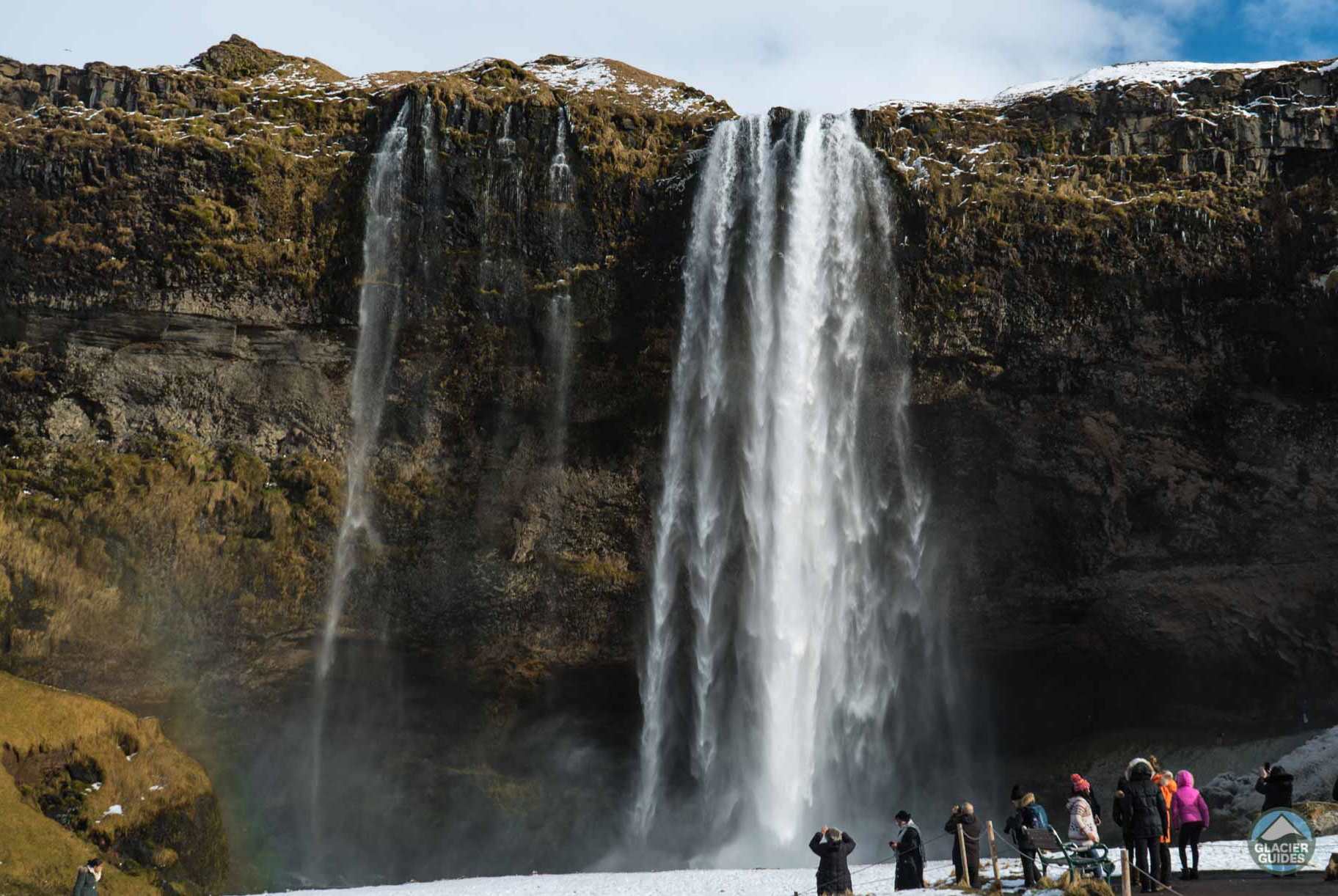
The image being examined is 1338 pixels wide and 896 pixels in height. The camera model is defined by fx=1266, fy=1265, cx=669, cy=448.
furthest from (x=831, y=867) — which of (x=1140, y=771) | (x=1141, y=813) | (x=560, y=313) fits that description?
(x=560, y=313)

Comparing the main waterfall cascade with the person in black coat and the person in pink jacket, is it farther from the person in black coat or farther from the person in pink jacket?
the person in pink jacket

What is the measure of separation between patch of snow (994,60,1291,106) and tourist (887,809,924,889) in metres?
24.0

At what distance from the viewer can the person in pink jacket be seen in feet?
53.6

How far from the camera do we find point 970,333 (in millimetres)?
33094

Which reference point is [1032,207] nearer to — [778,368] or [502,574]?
[778,368]

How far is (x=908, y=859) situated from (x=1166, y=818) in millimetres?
3534

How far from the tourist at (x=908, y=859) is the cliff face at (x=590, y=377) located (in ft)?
55.2

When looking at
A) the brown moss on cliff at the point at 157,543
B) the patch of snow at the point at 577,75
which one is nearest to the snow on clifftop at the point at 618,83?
the patch of snow at the point at 577,75

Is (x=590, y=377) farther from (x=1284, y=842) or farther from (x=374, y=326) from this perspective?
(x=1284, y=842)

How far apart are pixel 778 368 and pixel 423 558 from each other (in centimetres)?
1075

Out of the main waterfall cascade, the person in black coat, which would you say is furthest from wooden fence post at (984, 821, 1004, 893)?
the main waterfall cascade

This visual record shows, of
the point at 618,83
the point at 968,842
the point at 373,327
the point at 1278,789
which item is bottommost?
the point at 968,842

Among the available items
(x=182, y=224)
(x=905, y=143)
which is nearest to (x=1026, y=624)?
(x=905, y=143)

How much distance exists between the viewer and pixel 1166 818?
15.9m
